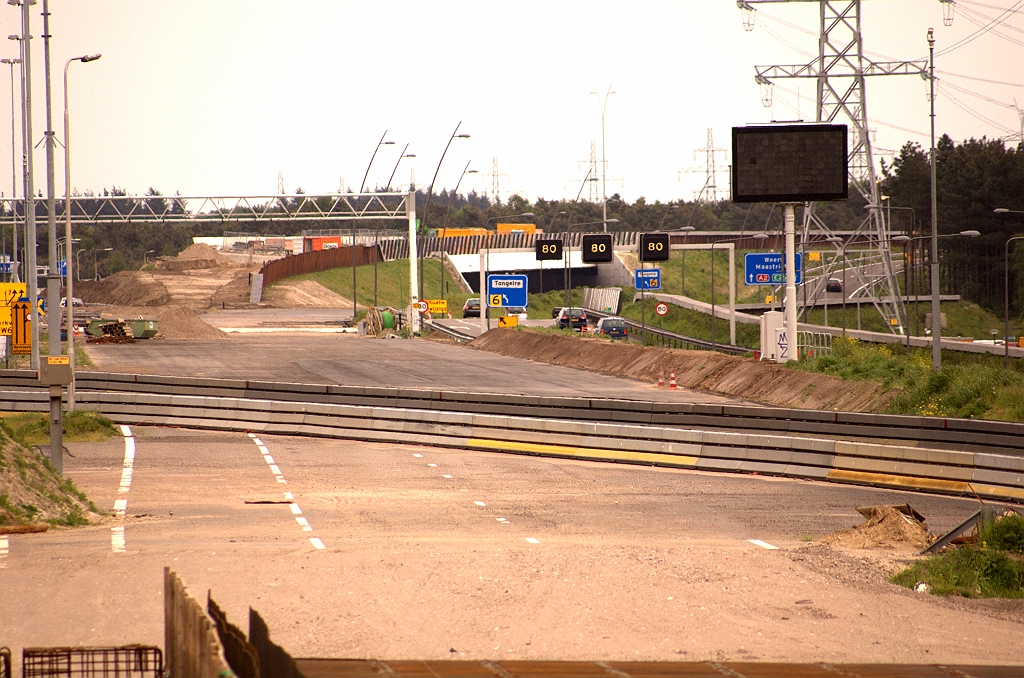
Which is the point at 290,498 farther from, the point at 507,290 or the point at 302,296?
the point at 302,296

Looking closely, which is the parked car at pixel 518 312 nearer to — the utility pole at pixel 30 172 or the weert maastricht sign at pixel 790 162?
the utility pole at pixel 30 172

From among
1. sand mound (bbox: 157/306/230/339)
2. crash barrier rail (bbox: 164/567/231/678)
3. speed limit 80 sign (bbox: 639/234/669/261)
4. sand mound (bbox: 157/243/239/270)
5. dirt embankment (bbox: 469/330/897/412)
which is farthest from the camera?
sand mound (bbox: 157/243/239/270)

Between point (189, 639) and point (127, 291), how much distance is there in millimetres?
122740

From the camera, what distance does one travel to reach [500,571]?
13.2 meters

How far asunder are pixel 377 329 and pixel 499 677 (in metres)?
68.1

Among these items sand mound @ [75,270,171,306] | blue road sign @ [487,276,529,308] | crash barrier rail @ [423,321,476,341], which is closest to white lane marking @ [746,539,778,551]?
blue road sign @ [487,276,529,308]

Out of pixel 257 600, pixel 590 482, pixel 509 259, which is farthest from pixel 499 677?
pixel 509 259

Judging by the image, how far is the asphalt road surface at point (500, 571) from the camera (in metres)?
10.3

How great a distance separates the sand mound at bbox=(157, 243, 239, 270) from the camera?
13350 cm

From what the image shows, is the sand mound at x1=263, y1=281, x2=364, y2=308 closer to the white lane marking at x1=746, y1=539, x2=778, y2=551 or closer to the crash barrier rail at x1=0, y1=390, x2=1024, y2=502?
the crash barrier rail at x1=0, y1=390, x2=1024, y2=502

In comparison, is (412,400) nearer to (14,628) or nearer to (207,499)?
(207,499)

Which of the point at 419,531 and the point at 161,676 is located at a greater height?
the point at 161,676

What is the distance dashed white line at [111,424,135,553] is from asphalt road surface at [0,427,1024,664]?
0.11m

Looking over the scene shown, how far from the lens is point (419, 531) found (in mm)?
16078
